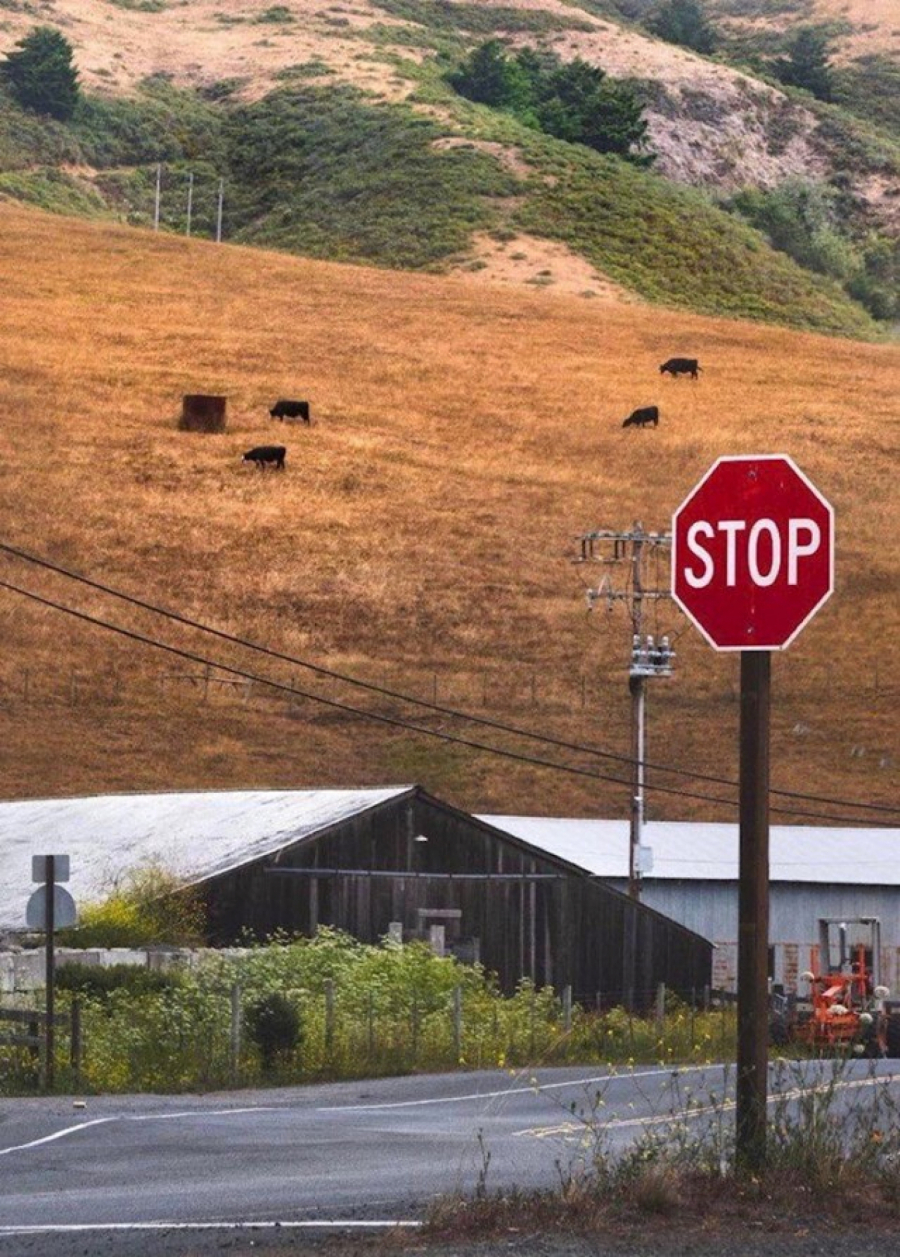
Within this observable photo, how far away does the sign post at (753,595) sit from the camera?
10.5 metres

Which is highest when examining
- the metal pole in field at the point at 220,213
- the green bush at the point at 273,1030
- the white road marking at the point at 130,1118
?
the metal pole in field at the point at 220,213

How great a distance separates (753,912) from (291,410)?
71.5 m

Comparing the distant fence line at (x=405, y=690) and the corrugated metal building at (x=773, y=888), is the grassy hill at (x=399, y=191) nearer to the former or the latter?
the distant fence line at (x=405, y=690)

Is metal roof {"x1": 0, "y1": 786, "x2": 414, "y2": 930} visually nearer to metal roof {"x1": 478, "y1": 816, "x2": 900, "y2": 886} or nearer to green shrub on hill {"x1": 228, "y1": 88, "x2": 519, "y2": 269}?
metal roof {"x1": 478, "y1": 816, "x2": 900, "y2": 886}

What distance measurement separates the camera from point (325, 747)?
56.4 m

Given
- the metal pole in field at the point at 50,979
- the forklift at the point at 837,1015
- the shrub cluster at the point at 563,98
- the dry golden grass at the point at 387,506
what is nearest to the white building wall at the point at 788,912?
the forklift at the point at 837,1015

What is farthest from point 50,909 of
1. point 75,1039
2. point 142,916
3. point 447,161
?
point 447,161

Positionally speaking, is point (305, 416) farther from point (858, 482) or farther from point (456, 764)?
point (456, 764)

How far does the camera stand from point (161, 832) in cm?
4050

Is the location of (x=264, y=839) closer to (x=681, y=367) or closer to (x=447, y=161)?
(x=681, y=367)

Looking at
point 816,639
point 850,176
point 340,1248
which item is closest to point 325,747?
point 816,639

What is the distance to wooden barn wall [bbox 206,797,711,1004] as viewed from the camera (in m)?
38.0

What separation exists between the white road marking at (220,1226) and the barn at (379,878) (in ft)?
79.4

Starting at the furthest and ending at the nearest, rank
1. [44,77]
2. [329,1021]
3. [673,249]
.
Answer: [44,77], [673,249], [329,1021]
